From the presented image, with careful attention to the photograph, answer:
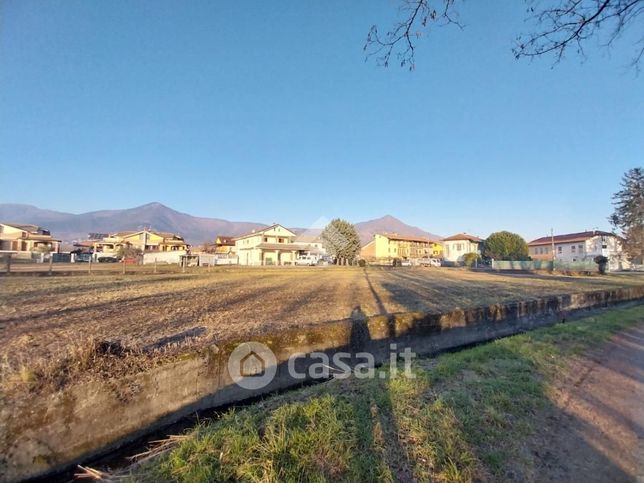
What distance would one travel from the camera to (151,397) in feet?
12.2

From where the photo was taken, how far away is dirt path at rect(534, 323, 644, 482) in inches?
104

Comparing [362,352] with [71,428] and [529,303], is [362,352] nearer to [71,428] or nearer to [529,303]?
[71,428]

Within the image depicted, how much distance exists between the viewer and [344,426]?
3074 mm

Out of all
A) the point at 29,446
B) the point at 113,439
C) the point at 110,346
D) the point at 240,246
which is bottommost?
the point at 113,439

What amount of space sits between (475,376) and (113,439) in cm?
461

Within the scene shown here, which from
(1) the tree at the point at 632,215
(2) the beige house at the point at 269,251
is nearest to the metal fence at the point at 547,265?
(1) the tree at the point at 632,215

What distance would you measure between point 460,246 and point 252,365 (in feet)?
280

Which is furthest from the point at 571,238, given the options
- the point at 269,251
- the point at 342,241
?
the point at 269,251

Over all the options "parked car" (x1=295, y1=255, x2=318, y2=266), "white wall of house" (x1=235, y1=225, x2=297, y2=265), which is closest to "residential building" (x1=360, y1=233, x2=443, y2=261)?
"white wall of house" (x1=235, y1=225, x2=297, y2=265)

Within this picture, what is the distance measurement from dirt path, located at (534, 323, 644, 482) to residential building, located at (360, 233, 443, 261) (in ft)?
238

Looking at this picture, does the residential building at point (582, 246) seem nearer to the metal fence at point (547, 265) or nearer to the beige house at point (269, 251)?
the metal fence at point (547, 265)

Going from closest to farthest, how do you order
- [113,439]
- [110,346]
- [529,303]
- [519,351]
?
1. [113,439]
2. [110,346]
3. [519,351]
4. [529,303]

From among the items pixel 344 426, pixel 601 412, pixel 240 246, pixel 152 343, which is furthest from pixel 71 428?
pixel 240 246

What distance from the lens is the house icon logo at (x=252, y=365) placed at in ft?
14.8
